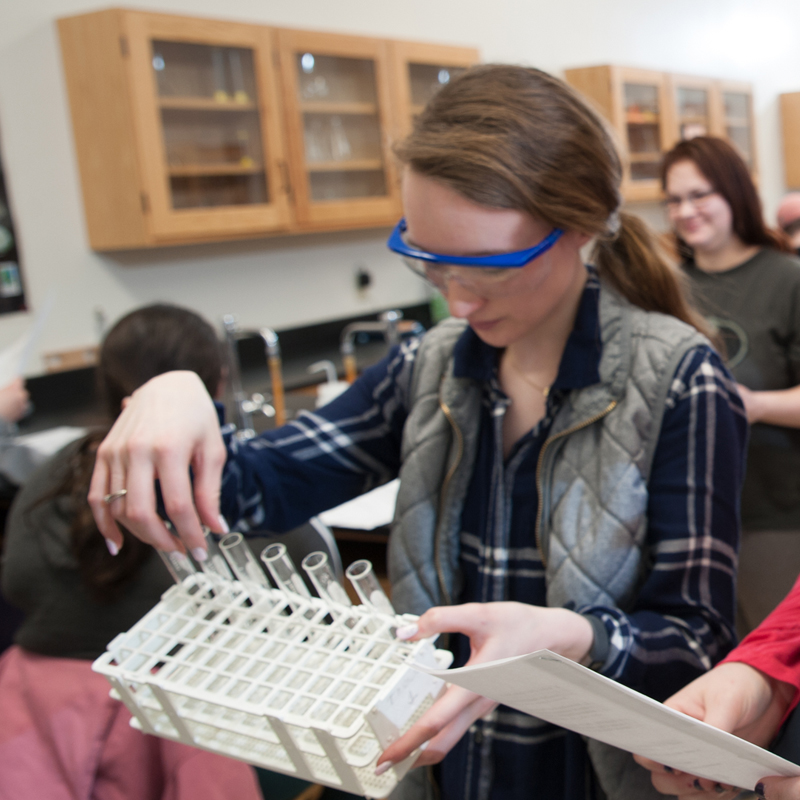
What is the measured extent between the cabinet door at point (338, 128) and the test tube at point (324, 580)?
3.01 meters

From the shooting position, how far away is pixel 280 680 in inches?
28.1

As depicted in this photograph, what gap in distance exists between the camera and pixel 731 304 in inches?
78.4

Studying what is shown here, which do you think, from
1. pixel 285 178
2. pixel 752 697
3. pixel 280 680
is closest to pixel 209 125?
pixel 285 178

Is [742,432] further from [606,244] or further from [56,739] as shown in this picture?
[56,739]

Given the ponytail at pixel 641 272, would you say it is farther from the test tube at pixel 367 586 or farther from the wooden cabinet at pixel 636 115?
the wooden cabinet at pixel 636 115

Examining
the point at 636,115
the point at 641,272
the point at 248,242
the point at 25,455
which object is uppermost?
the point at 636,115

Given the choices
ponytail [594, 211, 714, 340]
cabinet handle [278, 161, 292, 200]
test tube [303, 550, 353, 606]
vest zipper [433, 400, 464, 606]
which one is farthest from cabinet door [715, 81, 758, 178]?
cabinet handle [278, 161, 292, 200]

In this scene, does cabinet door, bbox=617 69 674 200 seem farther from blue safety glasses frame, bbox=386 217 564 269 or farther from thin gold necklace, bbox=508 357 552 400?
blue safety glasses frame, bbox=386 217 564 269

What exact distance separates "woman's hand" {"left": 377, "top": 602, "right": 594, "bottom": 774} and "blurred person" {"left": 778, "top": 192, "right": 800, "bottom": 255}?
4.27 feet

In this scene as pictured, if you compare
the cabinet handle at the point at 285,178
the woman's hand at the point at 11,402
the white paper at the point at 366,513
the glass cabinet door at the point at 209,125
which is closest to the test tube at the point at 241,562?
the white paper at the point at 366,513

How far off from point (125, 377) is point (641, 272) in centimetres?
101

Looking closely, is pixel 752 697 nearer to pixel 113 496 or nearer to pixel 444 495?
pixel 444 495

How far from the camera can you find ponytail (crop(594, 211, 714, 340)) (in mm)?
1054

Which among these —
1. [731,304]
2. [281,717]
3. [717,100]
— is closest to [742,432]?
[281,717]
